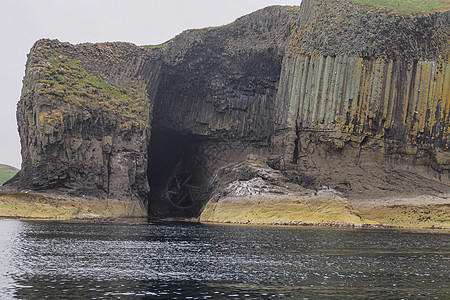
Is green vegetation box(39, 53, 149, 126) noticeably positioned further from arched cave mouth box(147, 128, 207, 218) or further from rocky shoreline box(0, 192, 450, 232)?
rocky shoreline box(0, 192, 450, 232)

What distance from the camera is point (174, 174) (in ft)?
296

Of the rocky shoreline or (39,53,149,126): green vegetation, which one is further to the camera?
(39,53,149,126): green vegetation

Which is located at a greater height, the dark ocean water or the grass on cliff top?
the grass on cliff top

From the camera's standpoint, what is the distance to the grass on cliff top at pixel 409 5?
72000mm

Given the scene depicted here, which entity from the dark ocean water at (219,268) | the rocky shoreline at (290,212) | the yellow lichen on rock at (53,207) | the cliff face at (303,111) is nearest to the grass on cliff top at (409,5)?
the cliff face at (303,111)

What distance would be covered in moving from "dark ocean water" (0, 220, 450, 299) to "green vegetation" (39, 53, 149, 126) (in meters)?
33.6

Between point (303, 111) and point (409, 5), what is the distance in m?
20.7

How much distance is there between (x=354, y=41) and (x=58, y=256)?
5236 centimetres

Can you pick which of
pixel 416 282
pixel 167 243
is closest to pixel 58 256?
pixel 167 243

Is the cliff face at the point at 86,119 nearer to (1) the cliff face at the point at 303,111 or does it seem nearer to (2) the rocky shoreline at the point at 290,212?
(1) the cliff face at the point at 303,111

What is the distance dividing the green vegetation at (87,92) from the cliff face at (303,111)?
0.54ft

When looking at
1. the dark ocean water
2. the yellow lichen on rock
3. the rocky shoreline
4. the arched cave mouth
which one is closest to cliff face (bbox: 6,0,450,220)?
the yellow lichen on rock

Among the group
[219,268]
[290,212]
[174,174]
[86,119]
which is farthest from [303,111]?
[219,268]

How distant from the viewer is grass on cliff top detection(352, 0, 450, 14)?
236 feet
